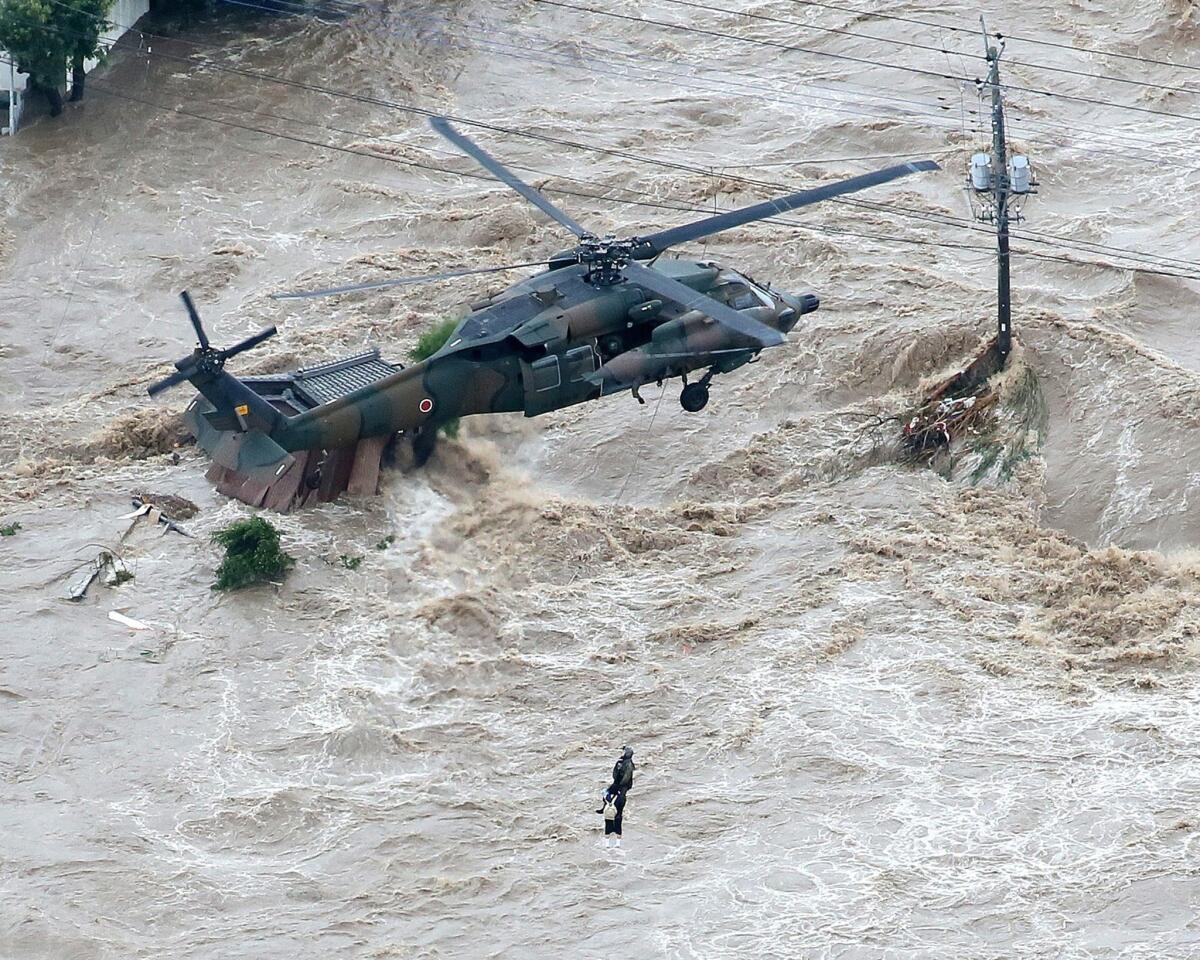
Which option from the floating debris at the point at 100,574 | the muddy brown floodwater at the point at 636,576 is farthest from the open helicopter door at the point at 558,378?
the floating debris at the point at 100,574

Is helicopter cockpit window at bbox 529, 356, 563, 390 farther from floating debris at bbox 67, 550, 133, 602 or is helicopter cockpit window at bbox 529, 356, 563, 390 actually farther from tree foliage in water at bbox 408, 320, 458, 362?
floating debris at bbox 67, 550, 133, 602

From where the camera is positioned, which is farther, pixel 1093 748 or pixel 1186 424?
pixel 1186 424

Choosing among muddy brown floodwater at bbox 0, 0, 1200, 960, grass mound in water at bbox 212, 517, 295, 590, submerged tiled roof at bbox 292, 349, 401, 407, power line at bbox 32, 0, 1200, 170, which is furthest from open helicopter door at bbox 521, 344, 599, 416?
power line at bbox 32, 0, 1200, 170

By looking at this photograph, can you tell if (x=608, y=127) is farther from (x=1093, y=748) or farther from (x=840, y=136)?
(x=1093, y=748)

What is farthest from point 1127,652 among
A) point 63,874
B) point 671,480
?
point 63,874

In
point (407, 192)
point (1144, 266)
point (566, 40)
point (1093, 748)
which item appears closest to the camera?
point (1093, 748)

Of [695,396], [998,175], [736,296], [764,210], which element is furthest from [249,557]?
[998,175]

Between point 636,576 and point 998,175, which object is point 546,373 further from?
point 998,175
